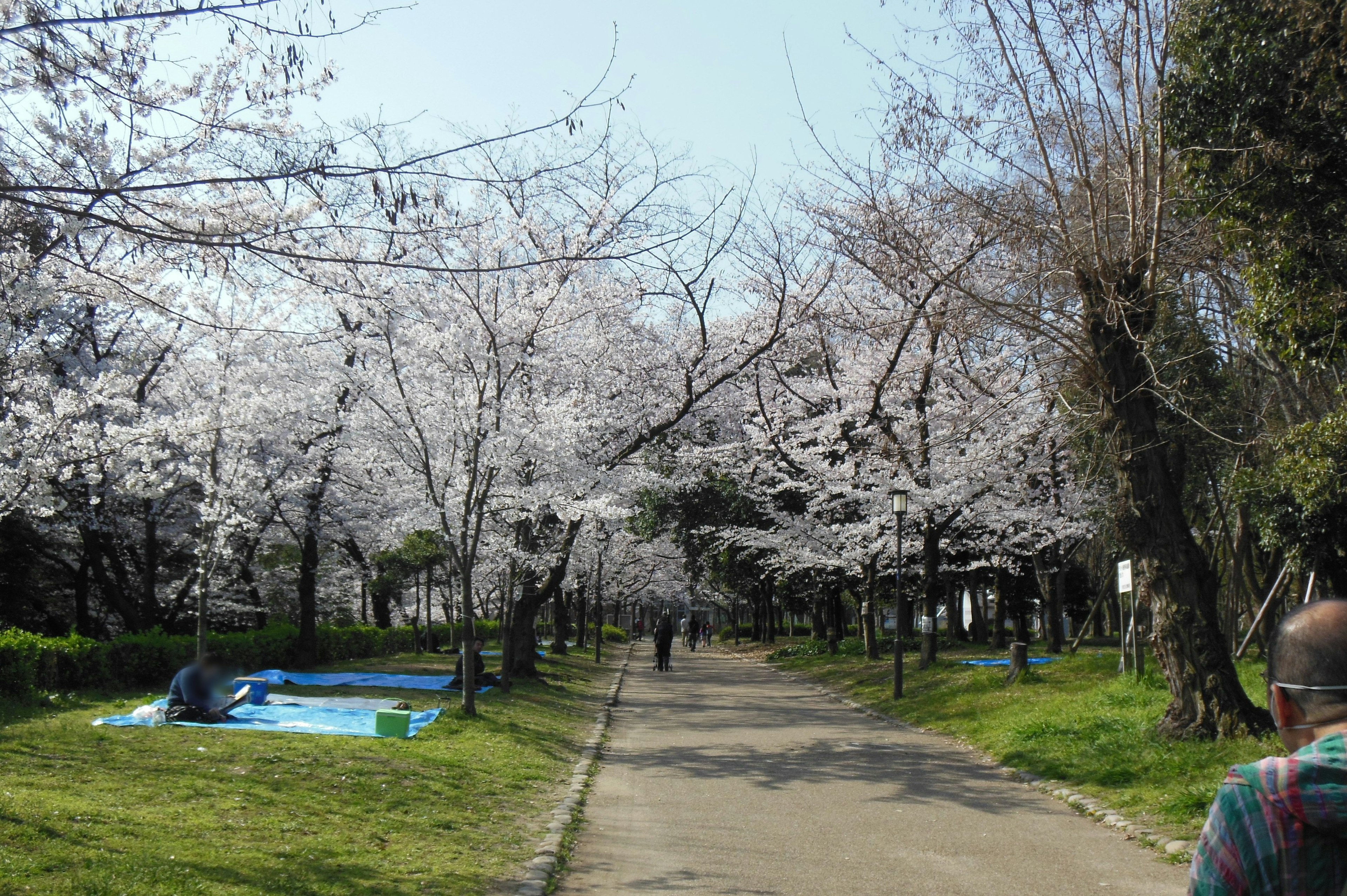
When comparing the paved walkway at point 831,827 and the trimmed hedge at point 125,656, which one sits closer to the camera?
the paved walkway at point 831,827

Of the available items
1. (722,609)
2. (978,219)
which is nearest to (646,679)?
(978,219)

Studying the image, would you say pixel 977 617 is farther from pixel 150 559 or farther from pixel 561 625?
pixel 150 559

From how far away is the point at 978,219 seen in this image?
1086cm

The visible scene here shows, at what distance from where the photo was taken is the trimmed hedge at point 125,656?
1178cm

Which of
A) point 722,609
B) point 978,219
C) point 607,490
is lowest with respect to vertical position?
point 722,609

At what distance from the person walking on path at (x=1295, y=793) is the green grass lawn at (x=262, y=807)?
4.61 m

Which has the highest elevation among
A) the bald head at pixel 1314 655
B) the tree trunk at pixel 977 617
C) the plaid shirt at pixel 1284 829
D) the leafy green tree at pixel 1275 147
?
the leafy green tree at pixel 1275 147

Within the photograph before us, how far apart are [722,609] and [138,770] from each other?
59.5 meters

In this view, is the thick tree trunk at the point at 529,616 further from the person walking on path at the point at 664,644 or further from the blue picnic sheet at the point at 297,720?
the person walking on path at the point at 664,644

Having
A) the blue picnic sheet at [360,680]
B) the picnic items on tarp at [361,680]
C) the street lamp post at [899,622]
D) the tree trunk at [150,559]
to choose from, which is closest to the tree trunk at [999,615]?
the street lamp post at [899,622]

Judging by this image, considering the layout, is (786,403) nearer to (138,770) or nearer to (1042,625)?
(138,770)

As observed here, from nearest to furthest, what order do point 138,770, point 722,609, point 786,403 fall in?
1. point 138,770
2. point 786,403
3. point 722,609

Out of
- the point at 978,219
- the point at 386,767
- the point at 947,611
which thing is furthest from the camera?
the point at 947,611

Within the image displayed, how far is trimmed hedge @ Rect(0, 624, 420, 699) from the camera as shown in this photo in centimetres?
1178
